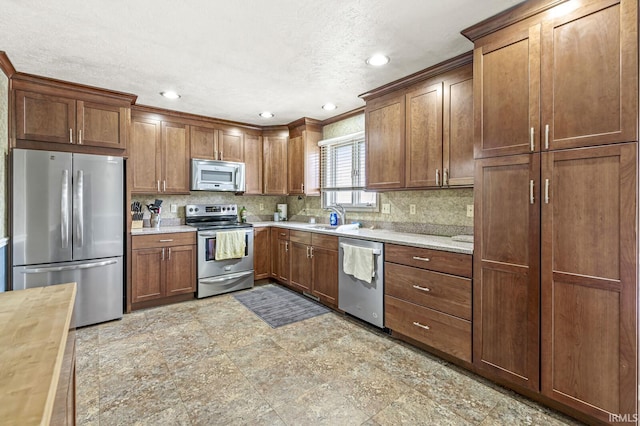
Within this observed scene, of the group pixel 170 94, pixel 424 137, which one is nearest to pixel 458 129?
pixel 424 137

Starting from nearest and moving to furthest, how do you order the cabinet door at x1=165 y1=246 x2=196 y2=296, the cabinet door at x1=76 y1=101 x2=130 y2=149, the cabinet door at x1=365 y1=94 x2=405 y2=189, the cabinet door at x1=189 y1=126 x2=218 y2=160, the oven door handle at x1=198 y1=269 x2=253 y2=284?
the cabinet door at x1=365 y1=94 x2=405 y2=189, the cabinet door at x1=76 y1=101 x2=130 y2=149, the cabinet door at x1=165 y1=246 x2=196 y2=296, the oven door handle at x1=198 y1=269 x2=253 y2=284, the cabinet door at x1=189 y1=126 x2=218 y2=160

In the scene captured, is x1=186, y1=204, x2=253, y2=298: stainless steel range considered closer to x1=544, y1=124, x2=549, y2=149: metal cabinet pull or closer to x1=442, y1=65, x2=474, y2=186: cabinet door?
x1=442, y1=65, x2=474, y2=186: cabinet door

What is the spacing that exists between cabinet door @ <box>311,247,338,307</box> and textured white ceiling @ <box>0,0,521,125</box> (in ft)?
5.91

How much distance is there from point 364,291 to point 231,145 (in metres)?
2.86

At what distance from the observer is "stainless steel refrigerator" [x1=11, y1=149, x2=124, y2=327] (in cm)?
279

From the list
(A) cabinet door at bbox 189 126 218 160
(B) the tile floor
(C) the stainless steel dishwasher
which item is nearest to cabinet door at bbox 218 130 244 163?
(A) cabinet door at bbox 189 126 218 160

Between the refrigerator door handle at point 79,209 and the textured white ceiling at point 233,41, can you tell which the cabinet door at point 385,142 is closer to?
the textured white ceiling at point 233,41

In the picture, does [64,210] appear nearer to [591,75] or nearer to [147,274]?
[147,274]

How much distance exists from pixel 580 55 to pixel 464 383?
6.97ft

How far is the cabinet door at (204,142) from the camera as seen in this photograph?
414cm

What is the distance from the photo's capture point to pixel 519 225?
6.26 feet

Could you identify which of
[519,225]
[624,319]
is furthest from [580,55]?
[624,319]

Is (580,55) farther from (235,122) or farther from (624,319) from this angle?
(235,122)

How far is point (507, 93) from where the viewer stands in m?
1.95
